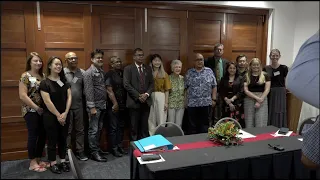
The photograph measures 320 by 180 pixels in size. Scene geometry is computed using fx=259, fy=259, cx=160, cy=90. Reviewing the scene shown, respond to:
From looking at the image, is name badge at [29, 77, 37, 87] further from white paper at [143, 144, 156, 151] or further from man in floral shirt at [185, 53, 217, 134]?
man in floral shirt at [185, 53, 217, 134]

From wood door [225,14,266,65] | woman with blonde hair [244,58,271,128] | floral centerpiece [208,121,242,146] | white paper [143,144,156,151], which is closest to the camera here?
white paper [143,144,156,151]

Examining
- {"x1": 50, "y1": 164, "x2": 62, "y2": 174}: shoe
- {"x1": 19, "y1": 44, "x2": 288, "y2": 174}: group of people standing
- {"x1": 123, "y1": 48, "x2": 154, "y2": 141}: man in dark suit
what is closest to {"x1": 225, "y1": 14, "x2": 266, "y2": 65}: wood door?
{"x1": 19, "y1": 44, "x2": 288, "y2": 174}: group of people standing

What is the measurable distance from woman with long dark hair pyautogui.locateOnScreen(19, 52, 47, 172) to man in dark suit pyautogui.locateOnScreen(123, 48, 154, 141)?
898mm

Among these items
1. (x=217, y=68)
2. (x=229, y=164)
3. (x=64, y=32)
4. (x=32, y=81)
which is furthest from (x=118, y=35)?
(x=229, y=164)

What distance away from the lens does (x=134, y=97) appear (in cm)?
290

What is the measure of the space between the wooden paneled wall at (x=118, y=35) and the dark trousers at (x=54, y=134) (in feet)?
1.30

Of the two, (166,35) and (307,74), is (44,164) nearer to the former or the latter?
(166,35)

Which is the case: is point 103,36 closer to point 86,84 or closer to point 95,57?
point 95,57

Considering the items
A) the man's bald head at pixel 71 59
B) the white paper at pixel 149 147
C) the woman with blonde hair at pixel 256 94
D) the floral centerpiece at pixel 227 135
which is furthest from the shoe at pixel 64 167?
the woman with blonde hair at pixel 256 94

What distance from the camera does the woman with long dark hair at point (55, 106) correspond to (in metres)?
2.40

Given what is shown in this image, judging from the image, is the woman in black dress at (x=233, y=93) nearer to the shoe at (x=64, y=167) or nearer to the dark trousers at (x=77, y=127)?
the dark trousers at (x=77, y=127)

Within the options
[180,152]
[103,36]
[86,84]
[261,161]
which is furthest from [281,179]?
[103,36]

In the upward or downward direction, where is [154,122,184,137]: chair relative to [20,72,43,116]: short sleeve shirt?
downward

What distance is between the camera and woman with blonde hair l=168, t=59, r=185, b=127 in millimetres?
3178
